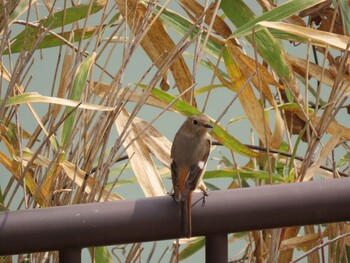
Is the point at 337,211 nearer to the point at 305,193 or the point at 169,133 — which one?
the point at 305,193

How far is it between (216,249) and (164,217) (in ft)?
0.20

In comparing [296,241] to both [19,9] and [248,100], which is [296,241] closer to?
[248,100]

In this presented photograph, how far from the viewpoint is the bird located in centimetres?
138

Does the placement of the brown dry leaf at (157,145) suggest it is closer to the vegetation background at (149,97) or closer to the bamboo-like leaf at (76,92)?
the vegetation background at (149,97)

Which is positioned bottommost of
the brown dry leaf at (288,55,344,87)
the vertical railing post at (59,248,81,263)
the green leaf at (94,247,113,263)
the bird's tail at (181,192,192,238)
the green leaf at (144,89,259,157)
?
the vertical railing post at (59,248,81,263)

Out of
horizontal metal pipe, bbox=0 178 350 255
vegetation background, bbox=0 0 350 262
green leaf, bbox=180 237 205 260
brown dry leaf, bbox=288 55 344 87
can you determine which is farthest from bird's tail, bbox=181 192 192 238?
green leaf, bbox=180 237 205 260

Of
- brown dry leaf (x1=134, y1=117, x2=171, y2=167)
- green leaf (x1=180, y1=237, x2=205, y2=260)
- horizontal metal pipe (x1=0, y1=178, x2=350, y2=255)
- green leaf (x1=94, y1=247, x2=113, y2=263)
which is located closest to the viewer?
horizontal metal pipe (x1=0, y1=178, x2=350, y2=255)

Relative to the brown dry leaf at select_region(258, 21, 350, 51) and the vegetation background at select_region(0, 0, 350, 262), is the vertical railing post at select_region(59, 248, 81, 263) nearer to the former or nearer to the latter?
the vegetation background at select_region(0, 0, 350, 262)

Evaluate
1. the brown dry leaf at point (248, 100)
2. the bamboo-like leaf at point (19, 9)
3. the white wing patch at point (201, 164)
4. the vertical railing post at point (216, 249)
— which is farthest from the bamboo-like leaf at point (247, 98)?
the vertical railing post at point (216, 249)

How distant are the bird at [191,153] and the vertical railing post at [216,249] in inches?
14.0

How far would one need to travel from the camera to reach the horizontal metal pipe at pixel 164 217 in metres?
0.82

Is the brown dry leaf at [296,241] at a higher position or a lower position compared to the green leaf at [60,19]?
lower

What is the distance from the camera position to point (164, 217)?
2.78 ft

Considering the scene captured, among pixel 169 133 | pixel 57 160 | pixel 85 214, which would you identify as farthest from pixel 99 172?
pixel 169 133
